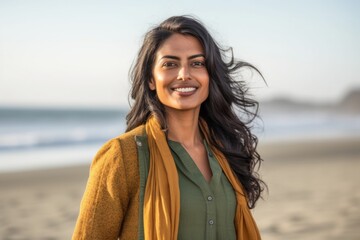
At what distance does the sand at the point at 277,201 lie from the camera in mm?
6547

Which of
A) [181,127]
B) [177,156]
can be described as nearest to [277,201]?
[181,127]

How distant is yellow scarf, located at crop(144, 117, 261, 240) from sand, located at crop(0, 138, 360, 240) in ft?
12.8

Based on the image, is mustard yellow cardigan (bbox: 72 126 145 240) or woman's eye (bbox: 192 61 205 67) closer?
mustard yellow cardigan (bbox: 72 126 145 240)

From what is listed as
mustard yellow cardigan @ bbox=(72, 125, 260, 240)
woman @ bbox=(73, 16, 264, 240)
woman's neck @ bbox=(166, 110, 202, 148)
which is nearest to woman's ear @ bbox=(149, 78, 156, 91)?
woman @ bbox=(73, 16, 264, 240)

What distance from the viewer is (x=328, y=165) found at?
1170 centimetres

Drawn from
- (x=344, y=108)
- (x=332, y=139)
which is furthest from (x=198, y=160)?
(x=344, y=108)

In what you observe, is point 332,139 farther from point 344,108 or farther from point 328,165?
point 344,108

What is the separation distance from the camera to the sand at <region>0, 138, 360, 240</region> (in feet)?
21.5

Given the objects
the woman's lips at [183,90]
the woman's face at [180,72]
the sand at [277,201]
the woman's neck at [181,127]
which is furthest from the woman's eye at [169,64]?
the sand at [277,201]

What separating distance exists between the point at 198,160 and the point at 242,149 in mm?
369

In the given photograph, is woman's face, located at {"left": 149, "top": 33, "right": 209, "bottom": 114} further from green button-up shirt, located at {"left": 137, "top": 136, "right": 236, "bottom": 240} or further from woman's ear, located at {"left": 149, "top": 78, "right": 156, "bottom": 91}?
green button-up shirt, located at {"left": 137, "top": 136, "right": 236, "bottom": 240}

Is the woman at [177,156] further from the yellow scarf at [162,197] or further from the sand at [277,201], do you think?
the sand at [277,201]

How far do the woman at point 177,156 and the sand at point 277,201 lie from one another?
3.55 meters

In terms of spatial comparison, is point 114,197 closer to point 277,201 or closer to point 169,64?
point 169,64
